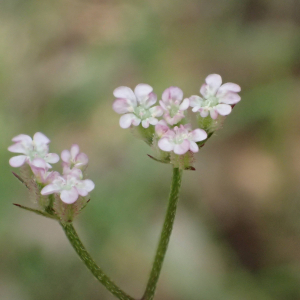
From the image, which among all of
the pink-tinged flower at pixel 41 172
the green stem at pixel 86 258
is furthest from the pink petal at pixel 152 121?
the green stem at pixel 86 258

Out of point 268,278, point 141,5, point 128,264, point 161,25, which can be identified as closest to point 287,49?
point 161,25

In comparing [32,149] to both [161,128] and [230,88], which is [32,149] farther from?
[230,88]

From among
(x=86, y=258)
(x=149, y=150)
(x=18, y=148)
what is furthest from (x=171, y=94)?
(x=149, y=150)

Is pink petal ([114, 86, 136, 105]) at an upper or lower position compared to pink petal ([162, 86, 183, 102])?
lower

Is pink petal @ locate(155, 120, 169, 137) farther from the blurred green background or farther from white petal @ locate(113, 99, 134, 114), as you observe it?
the blurred green background

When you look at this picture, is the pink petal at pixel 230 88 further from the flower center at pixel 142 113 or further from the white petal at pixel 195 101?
the flower center at pixel 142 113

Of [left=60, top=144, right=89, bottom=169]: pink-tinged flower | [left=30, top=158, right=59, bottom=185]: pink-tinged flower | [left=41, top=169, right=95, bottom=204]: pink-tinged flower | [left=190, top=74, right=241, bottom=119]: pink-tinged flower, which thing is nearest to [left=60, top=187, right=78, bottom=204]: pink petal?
[left=41, top=169, right=95, bottom=204]: pink-tinged flower

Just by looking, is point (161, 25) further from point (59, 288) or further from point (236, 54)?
point (59, 288)
